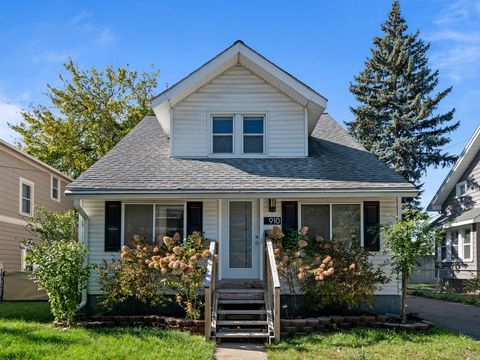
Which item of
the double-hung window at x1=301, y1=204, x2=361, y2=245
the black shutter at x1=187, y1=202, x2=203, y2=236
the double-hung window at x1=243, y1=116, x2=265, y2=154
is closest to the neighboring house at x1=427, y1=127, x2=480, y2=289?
the double-hung window at x1=301, y1=204, x2=361, y2=245

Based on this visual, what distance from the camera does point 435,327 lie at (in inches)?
424

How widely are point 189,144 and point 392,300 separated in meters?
6.26

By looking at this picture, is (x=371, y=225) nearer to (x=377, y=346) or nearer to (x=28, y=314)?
(x=377, y=346)

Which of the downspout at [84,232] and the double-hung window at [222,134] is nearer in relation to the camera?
the downspout at [84,232]

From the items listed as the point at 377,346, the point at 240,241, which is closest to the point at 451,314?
the point at 377,346

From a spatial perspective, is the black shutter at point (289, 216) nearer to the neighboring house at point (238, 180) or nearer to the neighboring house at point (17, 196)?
the neighboring house at point (238, 180)

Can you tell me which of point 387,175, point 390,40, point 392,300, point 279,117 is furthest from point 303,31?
point 390,40

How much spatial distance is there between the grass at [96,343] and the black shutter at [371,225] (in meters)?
4.80

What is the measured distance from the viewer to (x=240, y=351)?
8859mm

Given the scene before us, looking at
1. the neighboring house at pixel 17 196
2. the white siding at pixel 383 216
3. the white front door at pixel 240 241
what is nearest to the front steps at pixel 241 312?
the white front door at pixel 240 241

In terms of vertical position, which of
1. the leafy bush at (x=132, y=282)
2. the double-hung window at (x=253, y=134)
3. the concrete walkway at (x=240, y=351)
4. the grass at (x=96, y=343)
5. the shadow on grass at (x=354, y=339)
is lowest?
the concrete walkway at (x=240, y=351)

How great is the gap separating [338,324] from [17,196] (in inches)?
595

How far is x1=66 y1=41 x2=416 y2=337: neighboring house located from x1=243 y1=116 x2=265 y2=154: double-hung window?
3cm

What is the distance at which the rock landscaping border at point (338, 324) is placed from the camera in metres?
10.0
